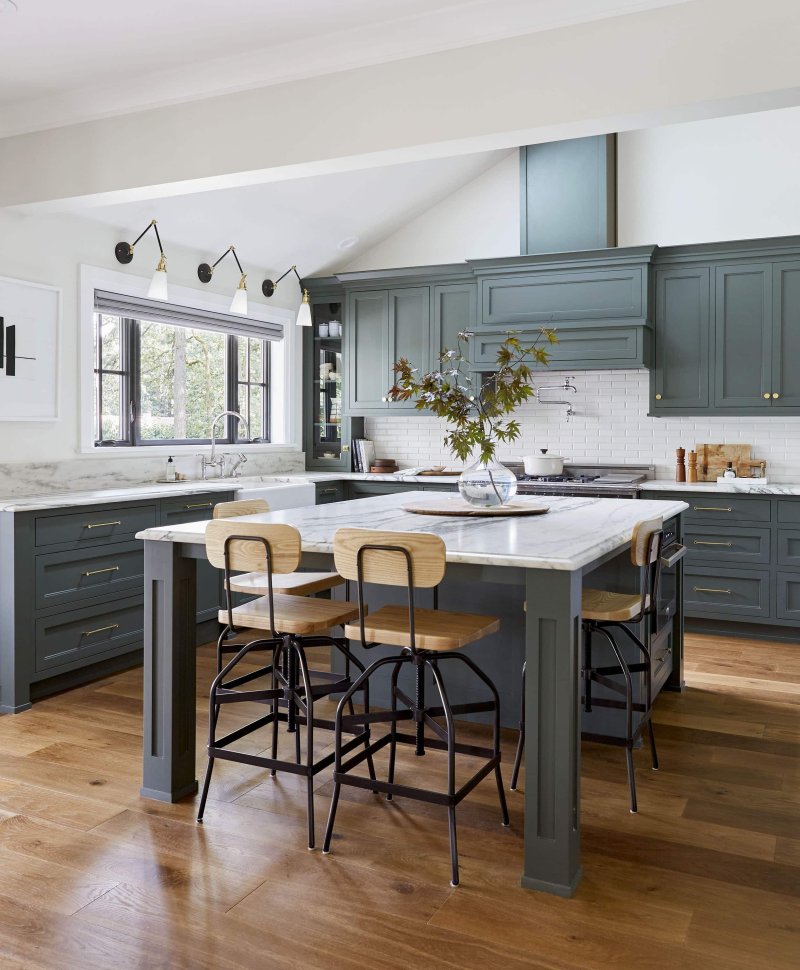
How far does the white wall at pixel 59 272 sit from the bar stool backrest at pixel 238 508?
1.70m

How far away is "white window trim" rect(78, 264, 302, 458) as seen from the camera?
16.6 ft

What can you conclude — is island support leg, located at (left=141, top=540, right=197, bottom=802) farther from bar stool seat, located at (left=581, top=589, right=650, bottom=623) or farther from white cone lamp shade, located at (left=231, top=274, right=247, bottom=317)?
white cone lamp shade, located at (left=231, top=274, right=247, bottom=317)

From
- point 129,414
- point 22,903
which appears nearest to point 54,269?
point 129,414

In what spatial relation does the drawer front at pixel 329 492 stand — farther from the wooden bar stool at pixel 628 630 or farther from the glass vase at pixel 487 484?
the wooden bar stool at pixel 628 630

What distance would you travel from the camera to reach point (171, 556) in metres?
2.96

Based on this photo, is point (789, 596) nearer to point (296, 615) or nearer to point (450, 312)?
point (450, 312)

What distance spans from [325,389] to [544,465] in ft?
6.80

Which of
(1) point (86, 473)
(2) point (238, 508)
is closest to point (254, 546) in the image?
(2) point (238, 508)

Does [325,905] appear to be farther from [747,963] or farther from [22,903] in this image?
[747,963]

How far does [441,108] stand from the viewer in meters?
3.61

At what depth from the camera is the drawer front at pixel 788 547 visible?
5.31 metres

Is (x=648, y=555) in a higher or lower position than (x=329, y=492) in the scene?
lower

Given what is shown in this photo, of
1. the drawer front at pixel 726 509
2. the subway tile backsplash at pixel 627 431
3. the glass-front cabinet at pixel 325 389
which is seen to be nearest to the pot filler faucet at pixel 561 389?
the subway tile backsplash at pixel 627 431

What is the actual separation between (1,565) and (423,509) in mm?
2011
